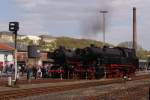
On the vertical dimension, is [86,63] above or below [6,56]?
below

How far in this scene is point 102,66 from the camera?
4756 cm

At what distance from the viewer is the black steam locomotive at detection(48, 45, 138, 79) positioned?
154ft

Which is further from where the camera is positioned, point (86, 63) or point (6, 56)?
point (6, 56)

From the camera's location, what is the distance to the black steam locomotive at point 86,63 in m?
47.0

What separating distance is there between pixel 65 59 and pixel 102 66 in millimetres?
4083

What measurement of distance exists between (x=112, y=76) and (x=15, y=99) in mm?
29059

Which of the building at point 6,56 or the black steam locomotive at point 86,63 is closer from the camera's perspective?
the black steam locomotive at point 86,63

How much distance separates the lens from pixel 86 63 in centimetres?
4828

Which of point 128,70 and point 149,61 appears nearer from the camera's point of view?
point 128,70

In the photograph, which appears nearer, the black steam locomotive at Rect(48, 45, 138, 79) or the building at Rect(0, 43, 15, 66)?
the black steam locomotive at Rect(48, 45, 138, 79)

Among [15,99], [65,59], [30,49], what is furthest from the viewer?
[30,49]

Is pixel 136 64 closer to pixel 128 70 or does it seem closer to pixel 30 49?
pixel 128 70

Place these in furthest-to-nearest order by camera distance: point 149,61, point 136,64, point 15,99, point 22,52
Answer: point 149,61 < point 22,52 < point 136,64 < point 15,99

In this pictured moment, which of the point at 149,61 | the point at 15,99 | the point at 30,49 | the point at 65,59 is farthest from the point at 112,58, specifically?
the point at 149,61
